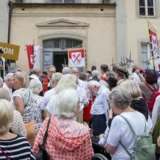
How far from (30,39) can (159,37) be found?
25.2 feet

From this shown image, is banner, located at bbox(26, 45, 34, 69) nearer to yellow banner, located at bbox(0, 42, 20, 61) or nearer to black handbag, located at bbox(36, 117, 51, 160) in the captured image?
yellow banner, located at bbox(0, 42, 20, 61)

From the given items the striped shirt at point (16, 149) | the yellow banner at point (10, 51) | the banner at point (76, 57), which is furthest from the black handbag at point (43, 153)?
the banner at point (76, 57)

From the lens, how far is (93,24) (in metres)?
16.5

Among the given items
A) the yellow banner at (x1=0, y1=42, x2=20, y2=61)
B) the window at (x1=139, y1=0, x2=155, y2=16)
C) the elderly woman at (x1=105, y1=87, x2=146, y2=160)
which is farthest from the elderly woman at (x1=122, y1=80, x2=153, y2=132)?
the window at (x1=139, y1=0, x2=155, y2=16)

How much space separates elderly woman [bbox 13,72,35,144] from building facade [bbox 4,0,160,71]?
11.6 metres

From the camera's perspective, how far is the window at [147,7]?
1705 centimetres

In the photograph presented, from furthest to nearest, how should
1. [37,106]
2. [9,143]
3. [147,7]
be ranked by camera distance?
[147,7], [37,106], [9,143]

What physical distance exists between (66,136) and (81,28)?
549 inches

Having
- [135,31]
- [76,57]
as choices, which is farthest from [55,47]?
[135,31]

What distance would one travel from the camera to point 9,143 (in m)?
2.59

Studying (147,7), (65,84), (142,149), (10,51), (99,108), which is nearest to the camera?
(142,149)

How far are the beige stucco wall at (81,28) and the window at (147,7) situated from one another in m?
1.87

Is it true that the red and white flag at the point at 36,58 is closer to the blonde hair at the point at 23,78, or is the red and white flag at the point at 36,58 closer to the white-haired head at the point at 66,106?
the blonde hair at the point at 23,78

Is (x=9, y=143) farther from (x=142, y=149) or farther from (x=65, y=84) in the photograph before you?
(x=65, y=84)
